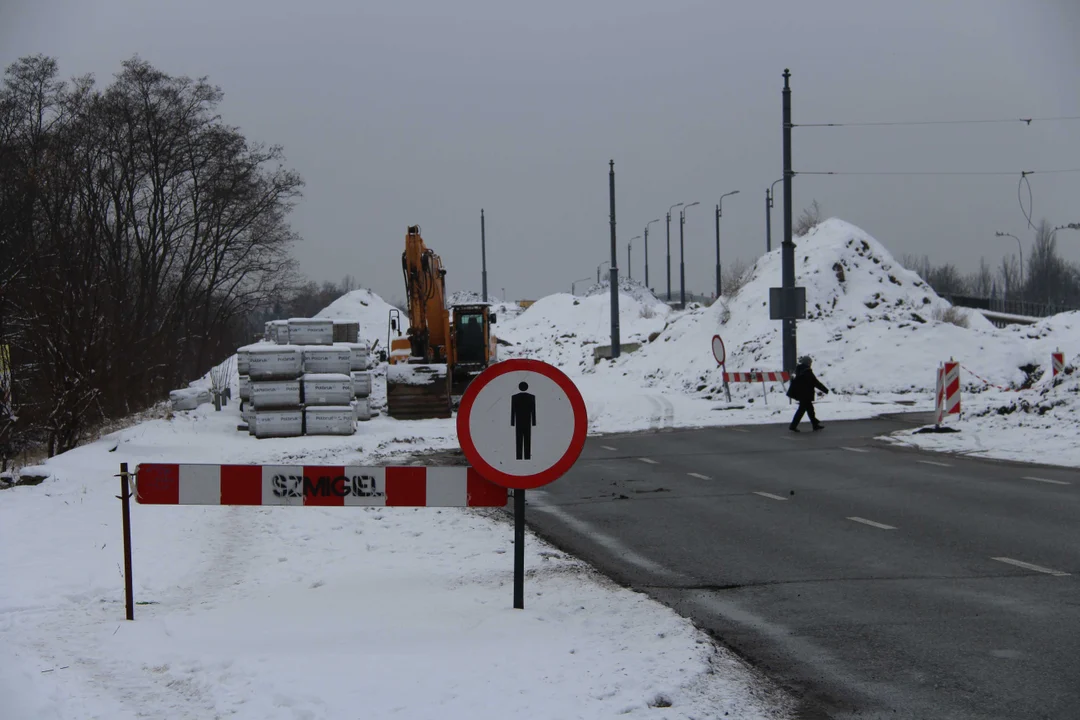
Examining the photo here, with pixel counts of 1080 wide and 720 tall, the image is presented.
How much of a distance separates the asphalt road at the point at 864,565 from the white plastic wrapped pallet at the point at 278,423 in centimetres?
767

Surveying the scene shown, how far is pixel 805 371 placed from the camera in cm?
2086

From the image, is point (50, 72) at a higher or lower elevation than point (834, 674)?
higher

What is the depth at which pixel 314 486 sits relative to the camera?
20.8 ft

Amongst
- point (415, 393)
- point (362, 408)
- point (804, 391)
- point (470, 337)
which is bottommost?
point (362, 408)

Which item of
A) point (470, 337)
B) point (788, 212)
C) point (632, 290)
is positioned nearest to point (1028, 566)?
point (788, 212)

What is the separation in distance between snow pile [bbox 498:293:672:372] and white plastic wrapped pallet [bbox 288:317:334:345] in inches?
1078

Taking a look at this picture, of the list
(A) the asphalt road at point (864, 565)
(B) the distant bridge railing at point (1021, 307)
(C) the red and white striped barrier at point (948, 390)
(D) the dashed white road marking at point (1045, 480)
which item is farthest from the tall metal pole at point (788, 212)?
(B) the distant bridge railing at point (1021, 307)

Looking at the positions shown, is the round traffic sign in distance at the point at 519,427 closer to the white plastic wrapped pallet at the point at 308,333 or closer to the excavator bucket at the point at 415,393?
the white plastic wrapped pallet at the point at 308,333

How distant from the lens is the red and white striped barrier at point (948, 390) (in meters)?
19.5

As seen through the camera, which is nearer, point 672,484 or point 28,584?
point 28,584

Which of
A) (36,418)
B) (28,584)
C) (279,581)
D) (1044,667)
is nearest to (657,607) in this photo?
(1044,667)

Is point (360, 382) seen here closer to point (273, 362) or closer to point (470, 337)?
point (273, 362)

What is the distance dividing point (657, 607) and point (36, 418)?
1431cm

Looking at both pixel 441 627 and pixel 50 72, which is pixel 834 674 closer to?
pixel 441 627
